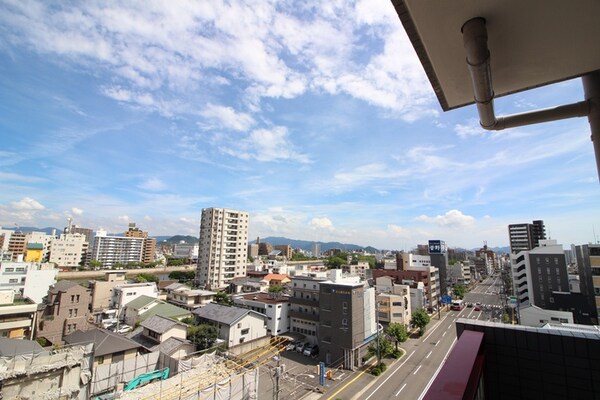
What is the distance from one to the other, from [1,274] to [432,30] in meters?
42.9

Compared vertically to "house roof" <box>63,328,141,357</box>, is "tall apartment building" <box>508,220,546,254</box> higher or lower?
higher

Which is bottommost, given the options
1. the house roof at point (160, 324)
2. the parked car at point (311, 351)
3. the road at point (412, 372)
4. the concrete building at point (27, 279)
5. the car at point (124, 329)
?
the road at point (412, 372)

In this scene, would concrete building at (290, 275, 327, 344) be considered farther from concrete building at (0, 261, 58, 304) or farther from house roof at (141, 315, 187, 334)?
concrete building at (0, 261, 58, 304)

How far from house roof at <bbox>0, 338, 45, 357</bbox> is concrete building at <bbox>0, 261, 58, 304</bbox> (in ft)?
63.4

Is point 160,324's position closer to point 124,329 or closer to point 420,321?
point 124,329

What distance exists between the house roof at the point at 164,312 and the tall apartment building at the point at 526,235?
260 feet

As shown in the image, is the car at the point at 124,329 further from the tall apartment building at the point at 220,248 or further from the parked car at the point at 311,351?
the tall apartment building at the point at 220,248

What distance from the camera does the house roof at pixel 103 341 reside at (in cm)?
1680

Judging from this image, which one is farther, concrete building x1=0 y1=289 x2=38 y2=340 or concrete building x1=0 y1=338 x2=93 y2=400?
concrete building x1=0 y1=289 x2=38 y2=340

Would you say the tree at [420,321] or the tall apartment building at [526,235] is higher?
the tall apartment building at [526,235]

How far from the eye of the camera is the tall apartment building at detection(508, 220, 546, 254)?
74.2 m

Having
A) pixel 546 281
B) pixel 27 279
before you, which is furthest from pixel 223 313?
pixel 546 281

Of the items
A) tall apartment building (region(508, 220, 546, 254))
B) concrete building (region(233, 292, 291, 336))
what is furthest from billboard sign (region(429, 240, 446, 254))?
tall apartment building (region(508, 220, 546, 254))

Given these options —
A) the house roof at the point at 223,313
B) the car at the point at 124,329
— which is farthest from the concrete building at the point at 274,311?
the car at the point at 124,329
